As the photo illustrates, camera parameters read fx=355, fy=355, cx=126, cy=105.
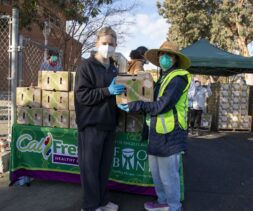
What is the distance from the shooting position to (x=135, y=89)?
370cm

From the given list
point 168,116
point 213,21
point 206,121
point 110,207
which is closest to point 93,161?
point 110,207

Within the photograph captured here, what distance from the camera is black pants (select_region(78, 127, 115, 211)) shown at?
12.2ft

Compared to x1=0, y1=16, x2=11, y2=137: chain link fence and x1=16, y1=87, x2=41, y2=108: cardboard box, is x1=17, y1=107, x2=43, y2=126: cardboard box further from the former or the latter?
x1=0, y1=16, x2=11, y2=137: chain link fence

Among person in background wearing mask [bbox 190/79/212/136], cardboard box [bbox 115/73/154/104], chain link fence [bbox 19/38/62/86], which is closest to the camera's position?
cardboard box [bbox 115/73/154/104]

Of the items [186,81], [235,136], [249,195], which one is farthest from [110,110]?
[235,136]

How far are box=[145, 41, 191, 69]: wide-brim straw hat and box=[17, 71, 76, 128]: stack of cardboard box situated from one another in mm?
1173

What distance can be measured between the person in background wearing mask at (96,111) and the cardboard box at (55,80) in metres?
0.93

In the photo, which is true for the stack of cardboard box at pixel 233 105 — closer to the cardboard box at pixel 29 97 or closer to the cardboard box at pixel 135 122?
the cardboard box at pixel 135 122

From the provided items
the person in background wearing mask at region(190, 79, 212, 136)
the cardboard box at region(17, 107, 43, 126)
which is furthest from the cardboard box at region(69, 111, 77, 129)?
the person in background wearing mask at region(190, 79, 212, 136)

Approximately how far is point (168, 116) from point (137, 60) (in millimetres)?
1514

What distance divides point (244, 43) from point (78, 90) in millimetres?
22510

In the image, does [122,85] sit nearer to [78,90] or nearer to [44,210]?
[78,90]

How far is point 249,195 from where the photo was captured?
4.84 metres

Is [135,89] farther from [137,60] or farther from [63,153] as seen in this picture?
[63,153]
